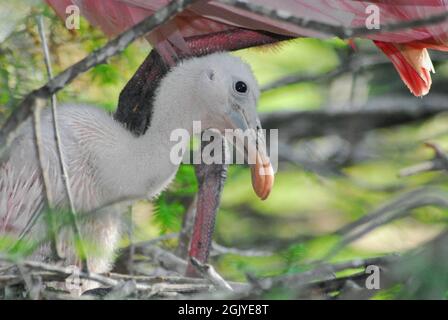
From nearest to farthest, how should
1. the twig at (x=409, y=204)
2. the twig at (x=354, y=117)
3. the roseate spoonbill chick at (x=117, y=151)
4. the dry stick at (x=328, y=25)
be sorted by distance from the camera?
the dry stick at (x=328, y=25)
the twig at (x=409, y=204)
the roseate spoonbill chick at (x=117, y=151)
the twig at (x=354, y=117)

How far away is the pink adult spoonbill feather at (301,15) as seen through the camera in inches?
118

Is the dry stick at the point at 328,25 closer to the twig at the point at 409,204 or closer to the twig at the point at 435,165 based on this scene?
the twig at the point at 409,204

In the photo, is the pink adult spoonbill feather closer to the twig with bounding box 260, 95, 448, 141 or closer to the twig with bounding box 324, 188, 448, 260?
the twig with bounding box 260, 95, 448, 141

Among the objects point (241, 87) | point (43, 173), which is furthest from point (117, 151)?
point (43, 173)

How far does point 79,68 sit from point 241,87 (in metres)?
0.89

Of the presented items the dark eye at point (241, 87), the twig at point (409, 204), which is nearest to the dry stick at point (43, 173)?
the twig at point (409, 204)

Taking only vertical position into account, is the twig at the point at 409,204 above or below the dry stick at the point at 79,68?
below

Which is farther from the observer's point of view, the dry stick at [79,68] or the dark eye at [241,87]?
the dark eye at [241,87]

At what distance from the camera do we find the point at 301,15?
2922 millimetres

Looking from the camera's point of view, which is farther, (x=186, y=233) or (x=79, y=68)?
(x=186, y=233)

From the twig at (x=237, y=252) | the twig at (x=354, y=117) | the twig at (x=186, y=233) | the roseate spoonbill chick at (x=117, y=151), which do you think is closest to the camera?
the roseate spoonbill chick at (x=117, y=151)

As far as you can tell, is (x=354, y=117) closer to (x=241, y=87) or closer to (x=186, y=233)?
(x=186, y=233)

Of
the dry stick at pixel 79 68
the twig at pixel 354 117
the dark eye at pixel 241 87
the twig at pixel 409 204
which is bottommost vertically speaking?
the twig at pixel 409 204

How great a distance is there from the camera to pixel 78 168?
267 cm
